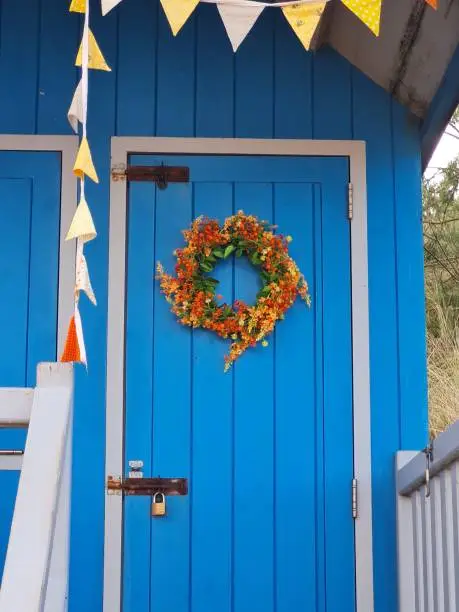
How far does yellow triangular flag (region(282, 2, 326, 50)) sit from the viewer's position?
226 cm

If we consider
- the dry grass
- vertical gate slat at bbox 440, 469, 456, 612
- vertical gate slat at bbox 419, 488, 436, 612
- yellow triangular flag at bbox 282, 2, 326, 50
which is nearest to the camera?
yellow triangular flag at bbox 282, 2, 326, 50

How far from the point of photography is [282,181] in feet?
10.3

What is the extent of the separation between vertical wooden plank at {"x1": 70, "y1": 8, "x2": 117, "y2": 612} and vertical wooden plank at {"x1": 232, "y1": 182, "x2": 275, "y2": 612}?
1.66ft

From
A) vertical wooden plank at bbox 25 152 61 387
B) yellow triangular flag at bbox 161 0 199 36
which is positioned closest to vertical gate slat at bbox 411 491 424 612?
vertical wooden plank at bbox 25 152 61 387

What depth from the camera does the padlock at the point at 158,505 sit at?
116 inches

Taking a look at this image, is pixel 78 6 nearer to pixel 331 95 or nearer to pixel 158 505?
pixel 331 95

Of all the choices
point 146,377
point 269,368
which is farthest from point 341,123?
point 146,377

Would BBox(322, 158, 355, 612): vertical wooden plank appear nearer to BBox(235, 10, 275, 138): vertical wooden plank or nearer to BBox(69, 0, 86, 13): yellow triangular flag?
BBox(235, 10, 275, 138): vertical wooden plank

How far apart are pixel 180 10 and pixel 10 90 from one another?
122 centimetres

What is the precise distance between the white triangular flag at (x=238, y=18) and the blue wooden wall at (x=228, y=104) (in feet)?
2.87

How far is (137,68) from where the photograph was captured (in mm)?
3215

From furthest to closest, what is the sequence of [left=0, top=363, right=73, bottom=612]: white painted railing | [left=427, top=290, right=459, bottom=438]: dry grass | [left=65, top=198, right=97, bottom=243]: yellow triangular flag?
[left=427, top=290, right=459, bottom=438]: dry grass < [left=65, top=198, right=97, bottom=243]: yellow triangular flag < [left=0, top=363, right=73, bottom=612]: white painted railing

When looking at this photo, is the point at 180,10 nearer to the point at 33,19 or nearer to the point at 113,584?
the point at 33,19

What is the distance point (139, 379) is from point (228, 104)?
1.15m
